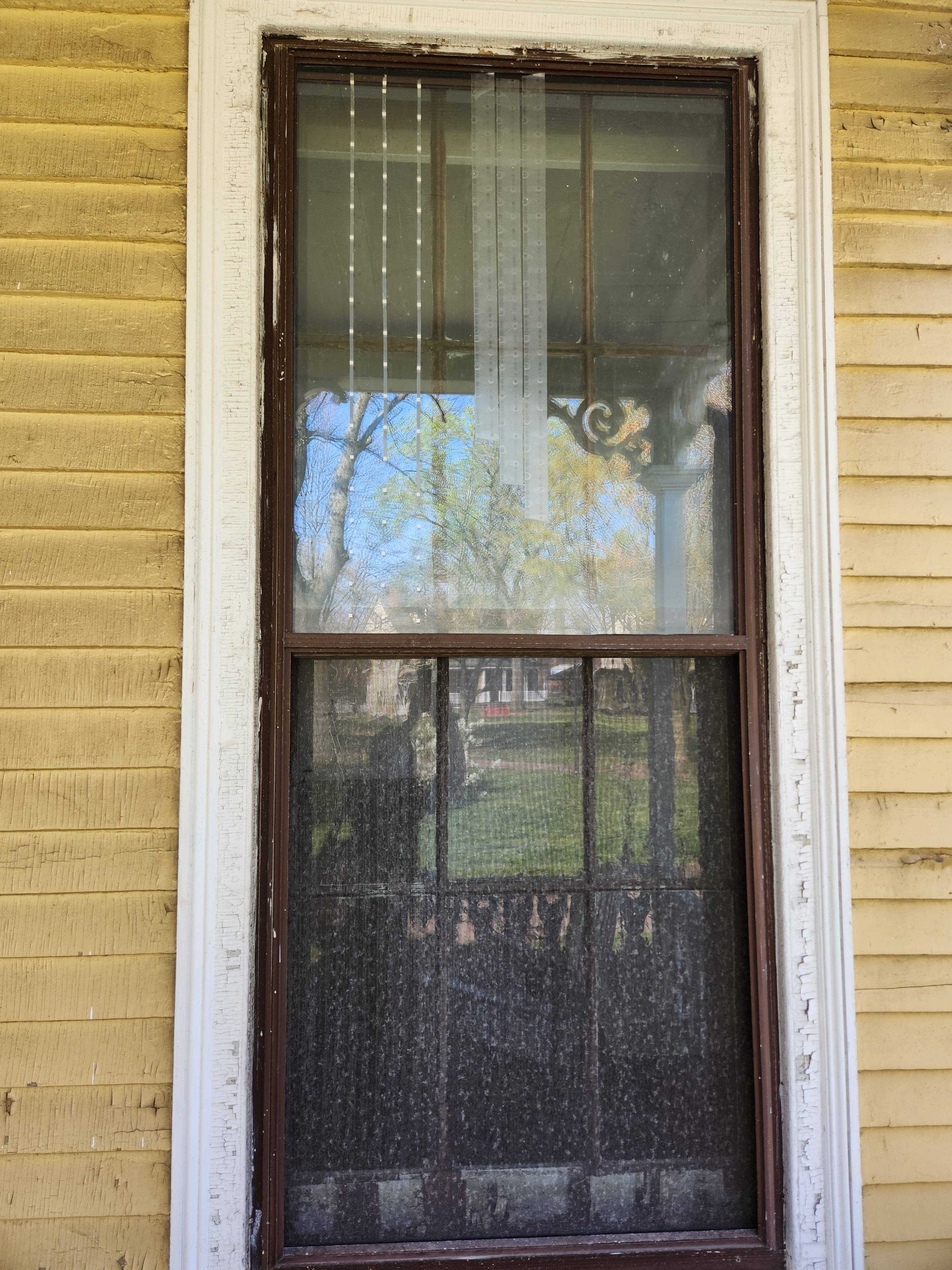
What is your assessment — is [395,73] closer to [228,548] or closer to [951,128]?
[228,548]

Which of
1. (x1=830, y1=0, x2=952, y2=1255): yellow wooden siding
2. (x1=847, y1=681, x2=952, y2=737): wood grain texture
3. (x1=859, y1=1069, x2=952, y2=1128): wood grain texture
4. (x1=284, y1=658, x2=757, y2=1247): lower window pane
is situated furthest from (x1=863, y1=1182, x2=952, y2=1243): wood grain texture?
(x1=847, y1=681, x2=952, y2=737): wood grain texture

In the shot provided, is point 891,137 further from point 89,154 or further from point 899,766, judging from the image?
point 89,154

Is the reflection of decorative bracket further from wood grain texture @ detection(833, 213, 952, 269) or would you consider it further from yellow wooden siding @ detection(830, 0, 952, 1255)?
wood grain texture @ detection(833, 213, 952, 269)

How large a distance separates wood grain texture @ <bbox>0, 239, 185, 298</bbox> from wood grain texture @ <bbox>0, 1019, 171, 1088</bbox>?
3.96 ft

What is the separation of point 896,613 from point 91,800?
1.50 m

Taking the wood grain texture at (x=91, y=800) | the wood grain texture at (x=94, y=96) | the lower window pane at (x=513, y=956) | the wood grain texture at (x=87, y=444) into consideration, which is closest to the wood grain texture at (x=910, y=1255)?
the lower window pane at (x=513, y=956)

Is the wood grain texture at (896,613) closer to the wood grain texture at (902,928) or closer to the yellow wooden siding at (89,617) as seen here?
the wood grain texture at (902,928)

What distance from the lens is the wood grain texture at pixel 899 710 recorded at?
161 centimetres

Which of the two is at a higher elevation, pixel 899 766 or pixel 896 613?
pixel 896 613

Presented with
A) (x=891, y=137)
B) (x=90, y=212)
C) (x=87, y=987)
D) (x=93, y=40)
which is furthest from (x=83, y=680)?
(x=891, y=137)

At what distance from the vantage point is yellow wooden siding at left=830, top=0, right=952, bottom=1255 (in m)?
1.56

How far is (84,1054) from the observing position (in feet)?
4.88

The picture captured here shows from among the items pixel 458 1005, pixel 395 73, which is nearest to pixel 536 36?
pixel 395 73

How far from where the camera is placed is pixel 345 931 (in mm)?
1556
